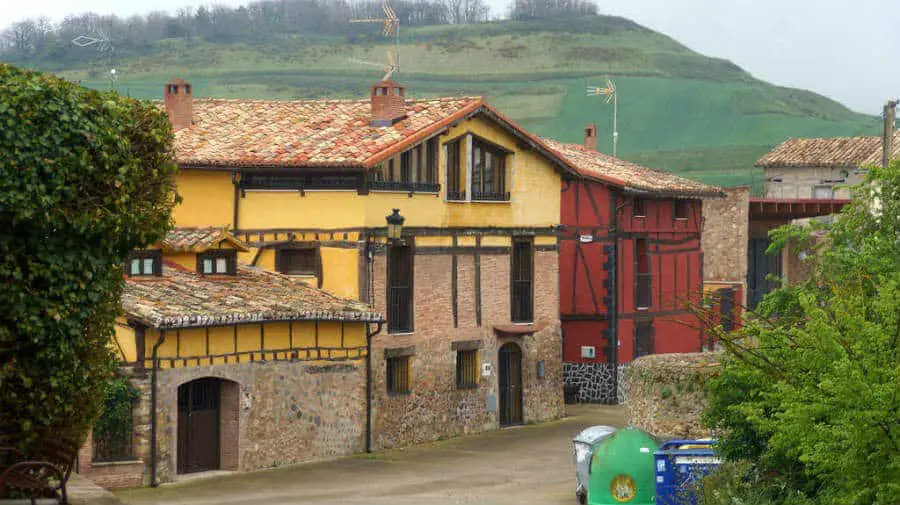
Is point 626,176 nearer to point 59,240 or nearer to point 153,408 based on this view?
point 153,408

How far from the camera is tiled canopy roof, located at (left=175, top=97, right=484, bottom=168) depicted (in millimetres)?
32562

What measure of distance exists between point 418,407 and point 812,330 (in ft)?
48.9

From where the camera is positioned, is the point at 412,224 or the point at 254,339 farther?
the point at 412,224

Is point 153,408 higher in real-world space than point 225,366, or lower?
lower

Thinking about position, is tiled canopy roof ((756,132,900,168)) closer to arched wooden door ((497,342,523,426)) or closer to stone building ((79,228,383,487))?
arched wooden door ((497,342,523,426))

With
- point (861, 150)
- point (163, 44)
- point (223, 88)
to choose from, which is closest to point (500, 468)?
point (861, 150)

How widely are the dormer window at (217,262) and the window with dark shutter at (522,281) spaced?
8.32 m

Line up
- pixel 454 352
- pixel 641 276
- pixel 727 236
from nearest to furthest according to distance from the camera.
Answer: pixel 454 352
pixel 641 276
pixel 727 236

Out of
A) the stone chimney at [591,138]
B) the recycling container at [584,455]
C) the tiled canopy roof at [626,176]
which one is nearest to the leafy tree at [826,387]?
the recycling container at [584,455]

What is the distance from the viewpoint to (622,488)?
978 inches

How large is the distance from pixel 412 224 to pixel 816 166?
4054 centimetres

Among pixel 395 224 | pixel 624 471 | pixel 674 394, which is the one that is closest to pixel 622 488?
pixel 624 471

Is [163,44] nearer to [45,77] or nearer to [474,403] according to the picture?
[474,403]

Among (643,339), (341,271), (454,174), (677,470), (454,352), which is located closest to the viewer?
(677,470)
